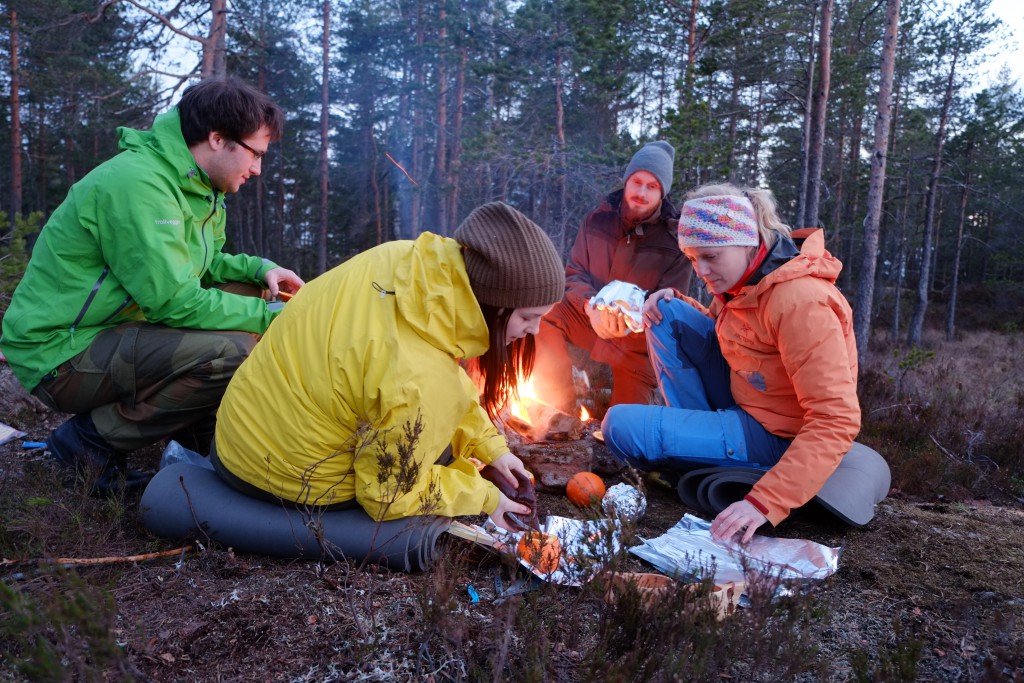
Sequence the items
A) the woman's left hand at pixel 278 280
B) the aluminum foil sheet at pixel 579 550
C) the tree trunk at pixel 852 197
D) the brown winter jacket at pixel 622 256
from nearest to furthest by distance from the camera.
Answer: the aluminum foil sheet at pixel 579 550, the woman's left hand at pixel 278 280, the brown winter jacket at pixel 622 256, the tree trunk at pixel 852 197

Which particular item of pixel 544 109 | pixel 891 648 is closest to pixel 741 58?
pixel 544 109

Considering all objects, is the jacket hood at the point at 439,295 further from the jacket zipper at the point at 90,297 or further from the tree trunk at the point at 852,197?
the tree trunk at the point at 852,197

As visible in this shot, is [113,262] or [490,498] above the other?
[113,262]

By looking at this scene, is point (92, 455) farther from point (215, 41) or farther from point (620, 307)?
point (215, 41)

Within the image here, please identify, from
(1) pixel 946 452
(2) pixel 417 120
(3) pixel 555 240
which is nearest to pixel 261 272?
(1) pixel 946 452

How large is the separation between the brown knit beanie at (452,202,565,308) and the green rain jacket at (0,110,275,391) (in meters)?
1.50

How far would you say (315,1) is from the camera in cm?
1797

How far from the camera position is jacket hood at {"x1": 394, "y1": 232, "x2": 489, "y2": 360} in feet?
7.32

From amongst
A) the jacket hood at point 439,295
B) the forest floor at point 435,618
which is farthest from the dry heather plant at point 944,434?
the jacket hood at point 439,295

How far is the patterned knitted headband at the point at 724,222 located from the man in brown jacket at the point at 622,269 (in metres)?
1.41

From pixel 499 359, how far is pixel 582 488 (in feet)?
3.70

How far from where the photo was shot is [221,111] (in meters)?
3.11

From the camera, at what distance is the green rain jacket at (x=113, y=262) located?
293 cm

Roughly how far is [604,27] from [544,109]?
7.67ft
